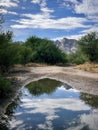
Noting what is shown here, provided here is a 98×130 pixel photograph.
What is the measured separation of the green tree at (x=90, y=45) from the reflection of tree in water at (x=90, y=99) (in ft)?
210

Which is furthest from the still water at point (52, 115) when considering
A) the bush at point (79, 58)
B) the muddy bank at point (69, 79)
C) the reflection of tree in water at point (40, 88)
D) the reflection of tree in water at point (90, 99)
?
the bush at point (79, 58)

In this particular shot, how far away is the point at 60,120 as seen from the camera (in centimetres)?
1602

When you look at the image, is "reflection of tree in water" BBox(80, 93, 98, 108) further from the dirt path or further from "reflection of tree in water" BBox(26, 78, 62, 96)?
"reflection of tree in water" BBox(26, 78, 62, 96)

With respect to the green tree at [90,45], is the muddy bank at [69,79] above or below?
below

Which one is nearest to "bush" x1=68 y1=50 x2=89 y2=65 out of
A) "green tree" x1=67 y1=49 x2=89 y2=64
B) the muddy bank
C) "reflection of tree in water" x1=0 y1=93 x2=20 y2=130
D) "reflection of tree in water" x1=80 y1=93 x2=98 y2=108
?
"green tree" x1=67 y1=49 x2=89 y2=64

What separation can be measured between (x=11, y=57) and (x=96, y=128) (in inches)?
1170

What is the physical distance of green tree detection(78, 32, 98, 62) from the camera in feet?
301

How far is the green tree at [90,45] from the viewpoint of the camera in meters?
91.6

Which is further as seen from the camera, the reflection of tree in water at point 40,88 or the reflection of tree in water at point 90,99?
the reflection of tree in water at point 40,88

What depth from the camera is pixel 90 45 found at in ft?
305

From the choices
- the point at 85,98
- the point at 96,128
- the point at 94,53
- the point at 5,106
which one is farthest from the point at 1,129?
the point at 94,53

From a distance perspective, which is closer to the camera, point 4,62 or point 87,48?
point 4,62

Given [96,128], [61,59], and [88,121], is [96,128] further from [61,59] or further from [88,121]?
[61,59]

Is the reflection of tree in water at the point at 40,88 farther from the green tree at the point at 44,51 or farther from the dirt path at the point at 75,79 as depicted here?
the green tree at the point at 44,51
